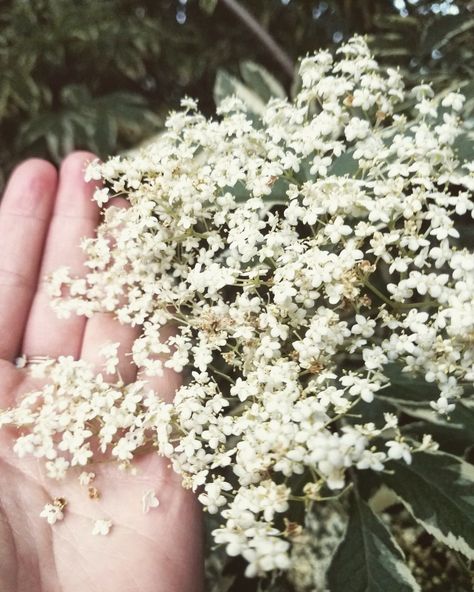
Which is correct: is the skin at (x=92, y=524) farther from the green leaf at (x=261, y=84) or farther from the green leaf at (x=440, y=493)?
the green leaf at (x=261, y=84)

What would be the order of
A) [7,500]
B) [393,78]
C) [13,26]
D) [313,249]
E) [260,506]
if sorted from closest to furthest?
[260,506] < [313,249] < [393,78] < [7,500] < [13,26]

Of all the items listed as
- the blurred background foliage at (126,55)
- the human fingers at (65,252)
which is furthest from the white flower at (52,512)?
the blurred background foliage at (126,55)

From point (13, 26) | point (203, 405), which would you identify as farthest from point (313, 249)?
point (13, 26)

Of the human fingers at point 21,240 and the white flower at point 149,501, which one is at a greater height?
the human fingers at point 21,240

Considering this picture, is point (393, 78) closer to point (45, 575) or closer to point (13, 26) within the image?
point (45, 575)

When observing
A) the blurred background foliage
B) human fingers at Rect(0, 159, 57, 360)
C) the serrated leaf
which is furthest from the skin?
the blurred background foliage

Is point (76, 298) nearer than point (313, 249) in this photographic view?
No

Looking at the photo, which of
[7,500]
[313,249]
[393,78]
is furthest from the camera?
[7,500]
